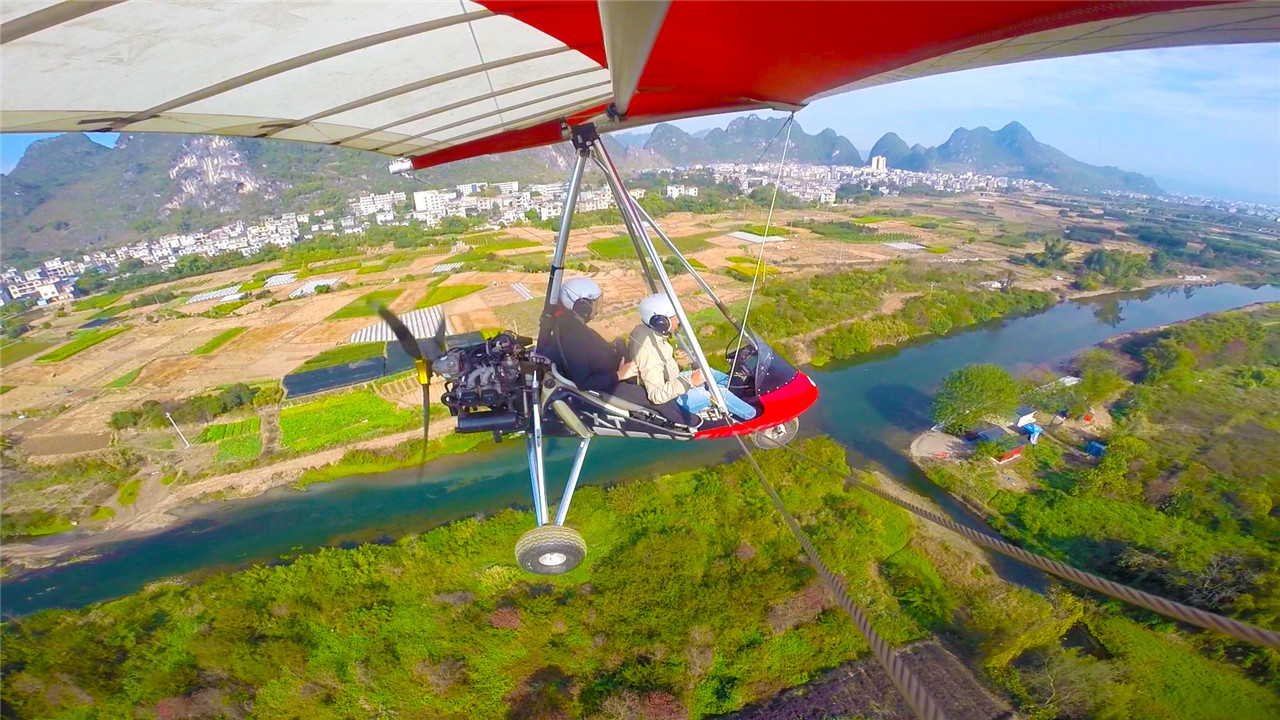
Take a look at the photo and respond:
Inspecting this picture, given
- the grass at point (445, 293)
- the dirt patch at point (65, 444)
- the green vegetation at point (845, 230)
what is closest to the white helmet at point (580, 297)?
the dirt patch at point (65, 444)

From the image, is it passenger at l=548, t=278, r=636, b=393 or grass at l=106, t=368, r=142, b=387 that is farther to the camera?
grass at l=106, t=368, r=142, b=387

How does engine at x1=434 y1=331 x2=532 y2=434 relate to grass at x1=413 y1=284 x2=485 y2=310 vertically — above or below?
above

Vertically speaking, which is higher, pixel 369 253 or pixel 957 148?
pixel 957 148

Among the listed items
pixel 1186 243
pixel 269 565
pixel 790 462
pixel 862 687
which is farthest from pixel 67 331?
pixel 1186 243

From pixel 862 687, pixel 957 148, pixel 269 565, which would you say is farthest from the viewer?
pixel 957 148

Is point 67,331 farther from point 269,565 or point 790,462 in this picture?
point 790,462

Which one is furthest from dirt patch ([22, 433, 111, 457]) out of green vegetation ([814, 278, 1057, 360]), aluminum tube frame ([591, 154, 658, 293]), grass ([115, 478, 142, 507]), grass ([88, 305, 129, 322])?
green vegetation ([814, 278, 1057, 360])

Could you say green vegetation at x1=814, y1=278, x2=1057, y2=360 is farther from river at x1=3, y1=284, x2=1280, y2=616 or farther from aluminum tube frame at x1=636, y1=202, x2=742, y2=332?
aluminum tube frame at x1=636, y1=202, x2=742, y2=332
